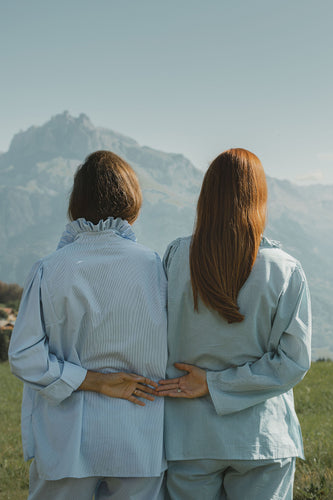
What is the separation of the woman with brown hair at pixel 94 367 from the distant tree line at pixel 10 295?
1666 centimetres

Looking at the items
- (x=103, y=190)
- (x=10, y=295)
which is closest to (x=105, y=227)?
(x=103, y=190)

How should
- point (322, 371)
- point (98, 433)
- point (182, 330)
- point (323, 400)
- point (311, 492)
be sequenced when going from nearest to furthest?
point (98, 433)
point (182, 330)
point (311, 492)
point (323, 400)
point (322, 371)

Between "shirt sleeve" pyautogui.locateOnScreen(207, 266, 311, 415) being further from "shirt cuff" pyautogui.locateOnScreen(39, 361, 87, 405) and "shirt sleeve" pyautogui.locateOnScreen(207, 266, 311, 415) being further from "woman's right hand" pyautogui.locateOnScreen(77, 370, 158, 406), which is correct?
"shirt cuff" pyautogui.locateOnScreen(39, 361, 87, 405)

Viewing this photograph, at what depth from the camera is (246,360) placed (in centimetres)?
237

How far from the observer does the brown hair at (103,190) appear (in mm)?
2471

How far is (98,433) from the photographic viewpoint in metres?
2.27

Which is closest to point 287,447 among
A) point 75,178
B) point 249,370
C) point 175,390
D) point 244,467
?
point 244,467

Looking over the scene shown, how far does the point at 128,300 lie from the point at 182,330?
0.30 metres

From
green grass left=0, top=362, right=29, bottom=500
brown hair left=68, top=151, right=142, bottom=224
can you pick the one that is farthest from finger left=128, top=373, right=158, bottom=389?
green grass left=0, top=362, right=29, bottom=500

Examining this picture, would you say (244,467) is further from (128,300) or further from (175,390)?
(128,300)

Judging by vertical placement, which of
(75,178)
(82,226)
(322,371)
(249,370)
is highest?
(75,178)

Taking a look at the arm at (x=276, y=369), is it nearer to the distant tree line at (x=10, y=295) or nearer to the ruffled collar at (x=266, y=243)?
the ruffled collar at (x=266, y=243)

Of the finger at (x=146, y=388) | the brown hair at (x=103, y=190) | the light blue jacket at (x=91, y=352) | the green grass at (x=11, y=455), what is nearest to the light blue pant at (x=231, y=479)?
the light blue jacket at (x=91, y=352)

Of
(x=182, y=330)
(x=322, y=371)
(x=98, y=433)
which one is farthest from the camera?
(x=322, y=371)
